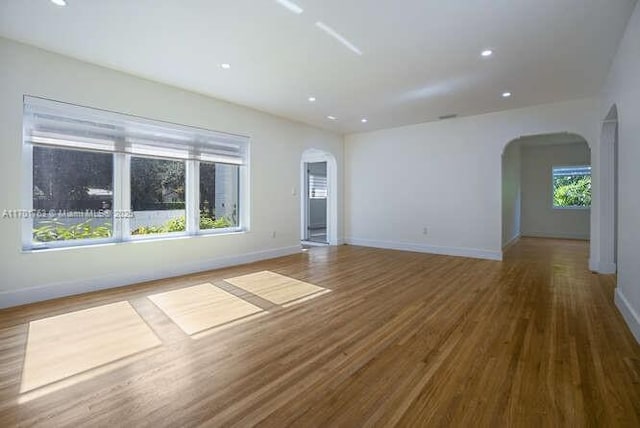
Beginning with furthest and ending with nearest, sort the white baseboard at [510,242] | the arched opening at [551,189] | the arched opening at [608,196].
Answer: the arched opening at [551,189], the white baseboard at [510,242], the arched opening at [608,196]

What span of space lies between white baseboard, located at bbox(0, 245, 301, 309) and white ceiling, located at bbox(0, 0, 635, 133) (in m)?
2.60

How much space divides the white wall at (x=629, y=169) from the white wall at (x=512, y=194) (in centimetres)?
387

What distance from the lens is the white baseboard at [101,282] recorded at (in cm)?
337

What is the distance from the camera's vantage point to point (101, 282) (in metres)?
3.97

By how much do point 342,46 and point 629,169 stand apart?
9.59 ft

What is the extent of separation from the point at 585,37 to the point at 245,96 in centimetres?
422

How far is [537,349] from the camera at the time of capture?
2383mm

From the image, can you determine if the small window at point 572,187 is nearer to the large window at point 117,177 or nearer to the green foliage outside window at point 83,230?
the large window at point 117,177

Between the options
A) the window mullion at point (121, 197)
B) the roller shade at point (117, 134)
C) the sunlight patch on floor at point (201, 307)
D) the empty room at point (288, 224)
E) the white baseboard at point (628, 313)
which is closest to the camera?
the empty room at point (288, 224)

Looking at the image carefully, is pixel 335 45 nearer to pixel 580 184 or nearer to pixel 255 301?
pixel 255 301

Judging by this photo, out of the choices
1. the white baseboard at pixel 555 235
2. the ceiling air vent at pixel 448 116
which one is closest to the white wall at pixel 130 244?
the ceiling air vent at pixel 448 116

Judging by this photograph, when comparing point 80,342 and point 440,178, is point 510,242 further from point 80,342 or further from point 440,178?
point 80,342

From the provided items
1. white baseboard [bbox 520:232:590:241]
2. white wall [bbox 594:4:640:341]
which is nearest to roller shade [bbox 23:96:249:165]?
white wall [bbox 594:4:640:341]

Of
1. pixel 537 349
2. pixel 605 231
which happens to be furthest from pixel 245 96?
pixel 605 231
